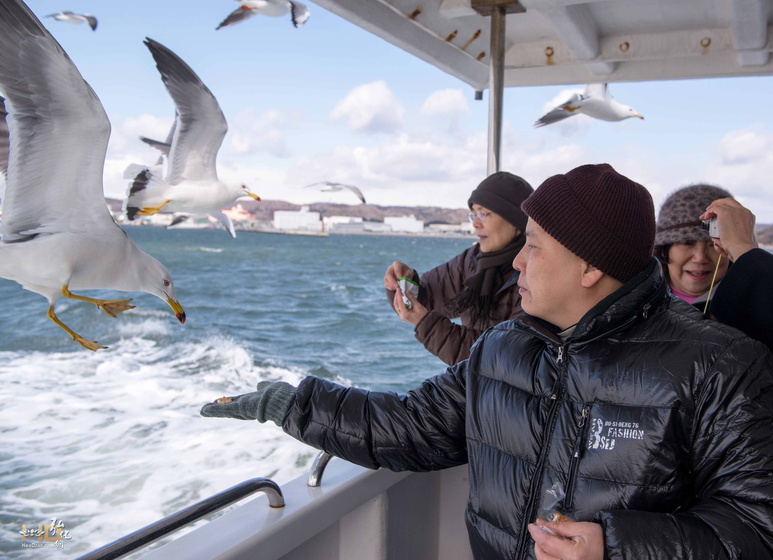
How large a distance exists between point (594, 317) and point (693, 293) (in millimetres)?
639

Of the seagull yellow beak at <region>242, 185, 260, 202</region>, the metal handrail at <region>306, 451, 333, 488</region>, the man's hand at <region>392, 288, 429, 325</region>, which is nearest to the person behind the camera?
the metal handrail at <region>306, 451, 333, 488</region>

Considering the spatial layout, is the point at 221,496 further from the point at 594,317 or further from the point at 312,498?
the point at 594,317

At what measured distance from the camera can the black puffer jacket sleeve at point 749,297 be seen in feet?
3.26

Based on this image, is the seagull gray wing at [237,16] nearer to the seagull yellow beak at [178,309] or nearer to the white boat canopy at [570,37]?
the white boat canopy at [570,37]

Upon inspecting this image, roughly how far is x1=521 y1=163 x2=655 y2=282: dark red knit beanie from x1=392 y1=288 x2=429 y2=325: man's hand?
2.33 feet

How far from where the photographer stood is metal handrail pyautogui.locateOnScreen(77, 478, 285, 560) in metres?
0.93

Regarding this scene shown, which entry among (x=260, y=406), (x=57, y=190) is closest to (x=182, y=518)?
(x=260, y=406)

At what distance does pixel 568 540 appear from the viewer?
2.62 feet

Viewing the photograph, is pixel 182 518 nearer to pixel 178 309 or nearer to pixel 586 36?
pixel 178 309

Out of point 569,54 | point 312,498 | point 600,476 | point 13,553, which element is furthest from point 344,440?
point 13,553

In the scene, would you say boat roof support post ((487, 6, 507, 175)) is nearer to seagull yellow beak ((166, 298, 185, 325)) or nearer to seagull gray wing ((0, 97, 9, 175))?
seagull yellow beak ((166, 298, 185, 325))

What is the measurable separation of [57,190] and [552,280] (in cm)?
96

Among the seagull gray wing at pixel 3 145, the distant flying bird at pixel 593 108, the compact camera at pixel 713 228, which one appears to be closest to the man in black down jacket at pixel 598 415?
the compact camera at pixel 713 228

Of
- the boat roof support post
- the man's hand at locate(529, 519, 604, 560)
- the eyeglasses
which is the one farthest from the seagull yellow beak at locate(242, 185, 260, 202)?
the man's hand at locate(529, 519, 604, 560)
